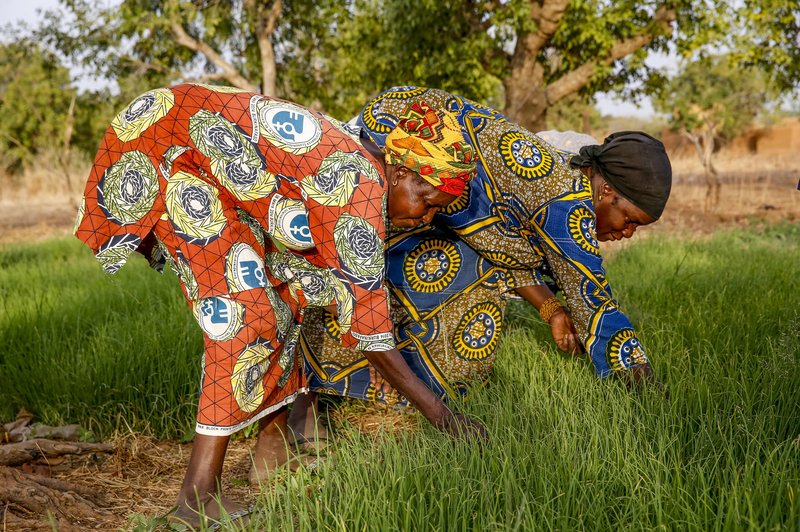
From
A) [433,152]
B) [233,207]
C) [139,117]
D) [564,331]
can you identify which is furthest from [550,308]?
[139,117]

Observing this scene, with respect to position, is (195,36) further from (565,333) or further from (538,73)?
(565,333)

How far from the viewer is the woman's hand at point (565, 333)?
289 cm

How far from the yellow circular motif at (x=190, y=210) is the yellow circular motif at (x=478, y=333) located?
1.24 meters

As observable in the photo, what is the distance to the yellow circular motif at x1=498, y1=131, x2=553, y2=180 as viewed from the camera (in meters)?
2.73

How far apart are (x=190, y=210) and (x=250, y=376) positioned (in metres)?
0.58

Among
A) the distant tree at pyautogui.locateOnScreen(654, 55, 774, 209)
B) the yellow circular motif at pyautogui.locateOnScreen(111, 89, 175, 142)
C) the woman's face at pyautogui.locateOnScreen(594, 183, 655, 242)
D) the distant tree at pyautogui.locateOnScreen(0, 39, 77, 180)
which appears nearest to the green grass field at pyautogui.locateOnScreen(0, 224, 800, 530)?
the woman's face at pyautogui.locateOnScreen(594, 183, 655, 242)

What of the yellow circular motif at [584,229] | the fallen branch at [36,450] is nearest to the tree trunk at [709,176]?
the yellow circular motif at [584,229]

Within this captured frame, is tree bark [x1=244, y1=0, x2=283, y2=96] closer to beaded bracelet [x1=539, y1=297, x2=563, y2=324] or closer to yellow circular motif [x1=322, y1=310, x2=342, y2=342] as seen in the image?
yellow circular motif [x1=322, y1=310, x2=342, y2=342]

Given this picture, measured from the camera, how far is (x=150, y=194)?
2188mm

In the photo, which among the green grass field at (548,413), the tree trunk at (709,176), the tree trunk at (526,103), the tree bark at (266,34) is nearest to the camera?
the green grass field at (548,413)

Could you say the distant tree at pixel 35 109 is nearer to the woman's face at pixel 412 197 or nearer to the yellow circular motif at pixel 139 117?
the yellow circular motif at pixel 139 117

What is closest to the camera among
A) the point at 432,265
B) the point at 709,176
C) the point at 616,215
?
the point at 616,215

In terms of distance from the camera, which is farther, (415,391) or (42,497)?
(42,497)

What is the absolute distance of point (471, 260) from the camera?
3.04 metres
